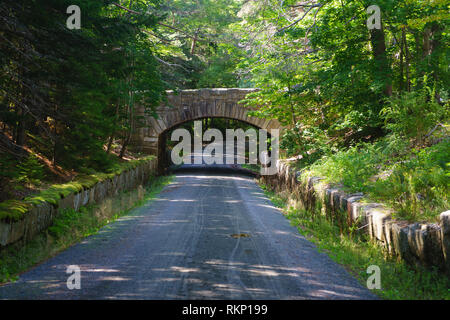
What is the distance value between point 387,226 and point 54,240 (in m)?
5.01

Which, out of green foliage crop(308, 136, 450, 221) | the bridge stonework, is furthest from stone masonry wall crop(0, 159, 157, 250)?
green foliage crop(308, 136, 450, 221)

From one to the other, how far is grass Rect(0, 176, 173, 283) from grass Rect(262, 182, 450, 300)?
153 inches

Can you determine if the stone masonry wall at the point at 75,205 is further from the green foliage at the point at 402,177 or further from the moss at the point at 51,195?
the green foliage at the point at 402,177

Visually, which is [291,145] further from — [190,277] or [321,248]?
[190,277]

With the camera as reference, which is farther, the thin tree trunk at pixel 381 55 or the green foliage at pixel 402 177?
the thin tree trunk at pixel 381 55

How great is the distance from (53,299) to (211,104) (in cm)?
1685

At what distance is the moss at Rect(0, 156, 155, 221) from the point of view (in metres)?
5.42

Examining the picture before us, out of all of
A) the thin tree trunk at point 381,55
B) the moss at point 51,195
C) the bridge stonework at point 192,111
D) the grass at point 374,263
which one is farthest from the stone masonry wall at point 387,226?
the bridge stonework at point 192,111

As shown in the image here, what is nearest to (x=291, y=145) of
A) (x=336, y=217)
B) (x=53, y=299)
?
(x=336, y=217)

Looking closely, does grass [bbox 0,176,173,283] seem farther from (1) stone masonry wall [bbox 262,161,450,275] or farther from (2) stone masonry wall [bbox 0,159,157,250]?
(1) stone masonry wall [bbox 262,161,450,275]

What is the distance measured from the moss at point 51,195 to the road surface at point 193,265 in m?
0.89

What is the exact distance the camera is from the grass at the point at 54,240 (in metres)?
4.89

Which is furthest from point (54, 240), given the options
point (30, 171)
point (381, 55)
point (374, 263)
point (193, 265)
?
point (381, 55)

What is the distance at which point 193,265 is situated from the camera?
486cm
